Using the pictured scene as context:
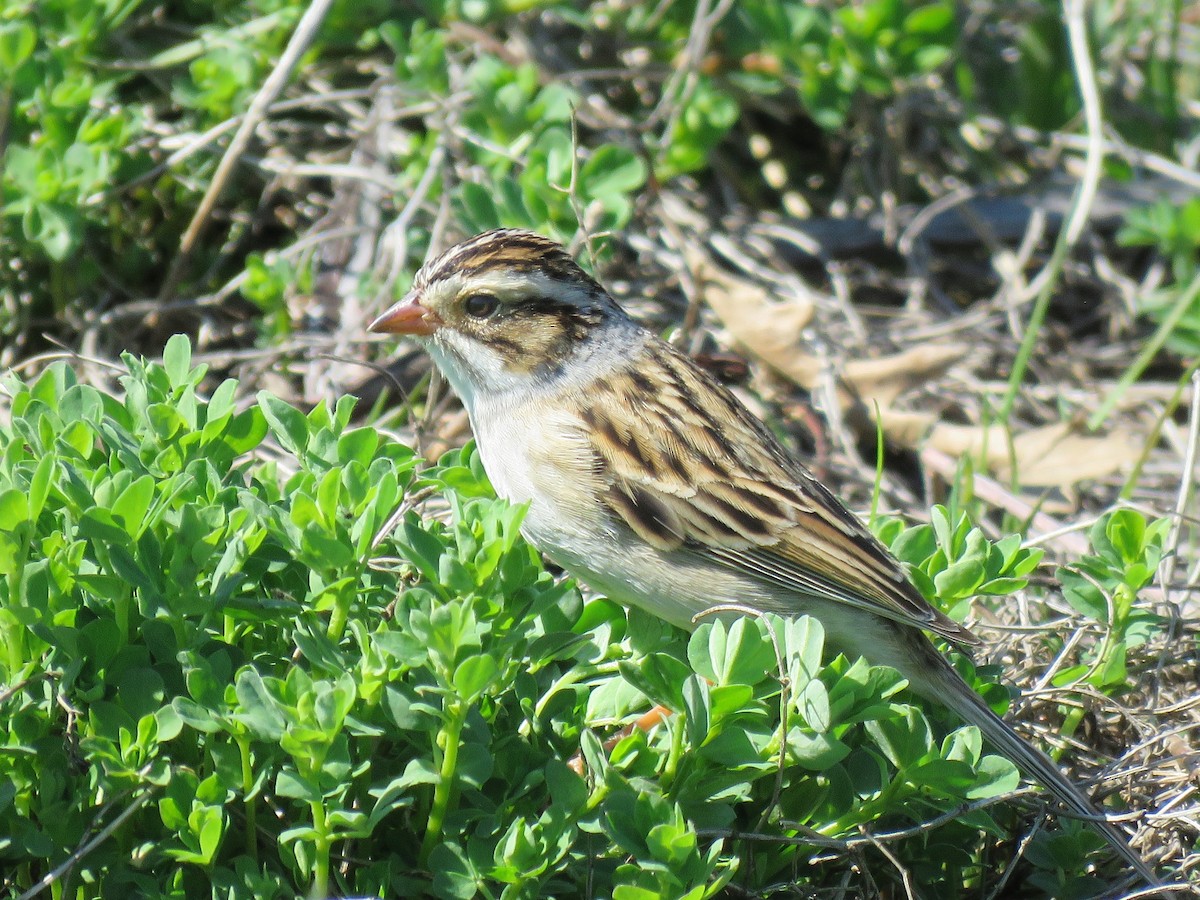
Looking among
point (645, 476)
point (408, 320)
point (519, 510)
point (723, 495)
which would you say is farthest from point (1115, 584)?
point (408, 320)

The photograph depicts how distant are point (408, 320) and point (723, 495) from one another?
90 cm

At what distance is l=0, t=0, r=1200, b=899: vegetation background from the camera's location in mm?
2406

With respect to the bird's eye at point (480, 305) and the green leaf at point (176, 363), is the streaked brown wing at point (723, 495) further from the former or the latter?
the green leaf at point (176, 363)

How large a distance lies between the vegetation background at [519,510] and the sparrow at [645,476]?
0.30ft

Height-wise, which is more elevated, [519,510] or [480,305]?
[519,510]

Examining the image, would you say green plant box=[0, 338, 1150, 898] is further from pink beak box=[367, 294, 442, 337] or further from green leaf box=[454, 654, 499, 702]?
pink beak box=[367, 294, 442, 337]

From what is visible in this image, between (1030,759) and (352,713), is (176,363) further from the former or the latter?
(1030,759)

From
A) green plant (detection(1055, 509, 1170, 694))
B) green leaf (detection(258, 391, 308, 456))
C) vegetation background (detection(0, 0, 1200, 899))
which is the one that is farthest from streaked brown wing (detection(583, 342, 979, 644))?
green leaf (detection(258, 391, 308, 456))

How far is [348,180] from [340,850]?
300 cm

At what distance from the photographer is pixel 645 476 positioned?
133 inches

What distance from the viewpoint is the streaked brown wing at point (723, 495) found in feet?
10.7

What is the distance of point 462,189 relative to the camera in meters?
4.32

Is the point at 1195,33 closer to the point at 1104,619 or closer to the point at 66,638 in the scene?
the point at 1104,619

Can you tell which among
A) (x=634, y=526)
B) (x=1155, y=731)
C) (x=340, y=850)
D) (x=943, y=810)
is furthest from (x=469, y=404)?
(x=1155, y=731)
